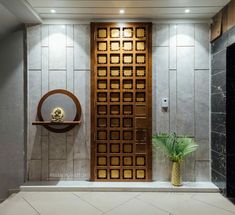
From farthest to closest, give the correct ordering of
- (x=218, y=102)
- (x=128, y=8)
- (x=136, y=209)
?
(x=218, y=102)
(x=128, y=8)
(x=136, y=209)

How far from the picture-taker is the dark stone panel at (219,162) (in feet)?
10.3

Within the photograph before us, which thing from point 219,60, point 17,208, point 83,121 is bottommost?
point 17,208

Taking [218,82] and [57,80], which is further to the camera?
[57,80]

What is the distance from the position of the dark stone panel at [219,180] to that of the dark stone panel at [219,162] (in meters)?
0.06

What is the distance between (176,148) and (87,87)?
157cm

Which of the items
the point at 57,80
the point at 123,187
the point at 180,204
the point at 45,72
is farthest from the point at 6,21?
the point at 180,204

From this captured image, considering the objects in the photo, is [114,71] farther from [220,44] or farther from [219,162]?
[219,162]

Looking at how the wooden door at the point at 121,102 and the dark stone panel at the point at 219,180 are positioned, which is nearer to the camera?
the dark stone panel at the point at 219,180

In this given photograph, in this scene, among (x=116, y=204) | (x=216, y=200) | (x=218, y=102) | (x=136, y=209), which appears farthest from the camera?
(x=218, y=102)

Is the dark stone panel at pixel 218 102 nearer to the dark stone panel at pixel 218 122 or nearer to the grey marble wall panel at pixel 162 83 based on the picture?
the dark stone panel at pixel 218 122

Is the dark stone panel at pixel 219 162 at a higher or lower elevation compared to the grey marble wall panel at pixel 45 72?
lower

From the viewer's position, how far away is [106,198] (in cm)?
314

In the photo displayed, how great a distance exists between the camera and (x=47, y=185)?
11.3 feet

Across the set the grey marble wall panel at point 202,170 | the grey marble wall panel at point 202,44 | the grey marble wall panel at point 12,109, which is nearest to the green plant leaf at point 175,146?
the grey marble wall panel at point 202,170
